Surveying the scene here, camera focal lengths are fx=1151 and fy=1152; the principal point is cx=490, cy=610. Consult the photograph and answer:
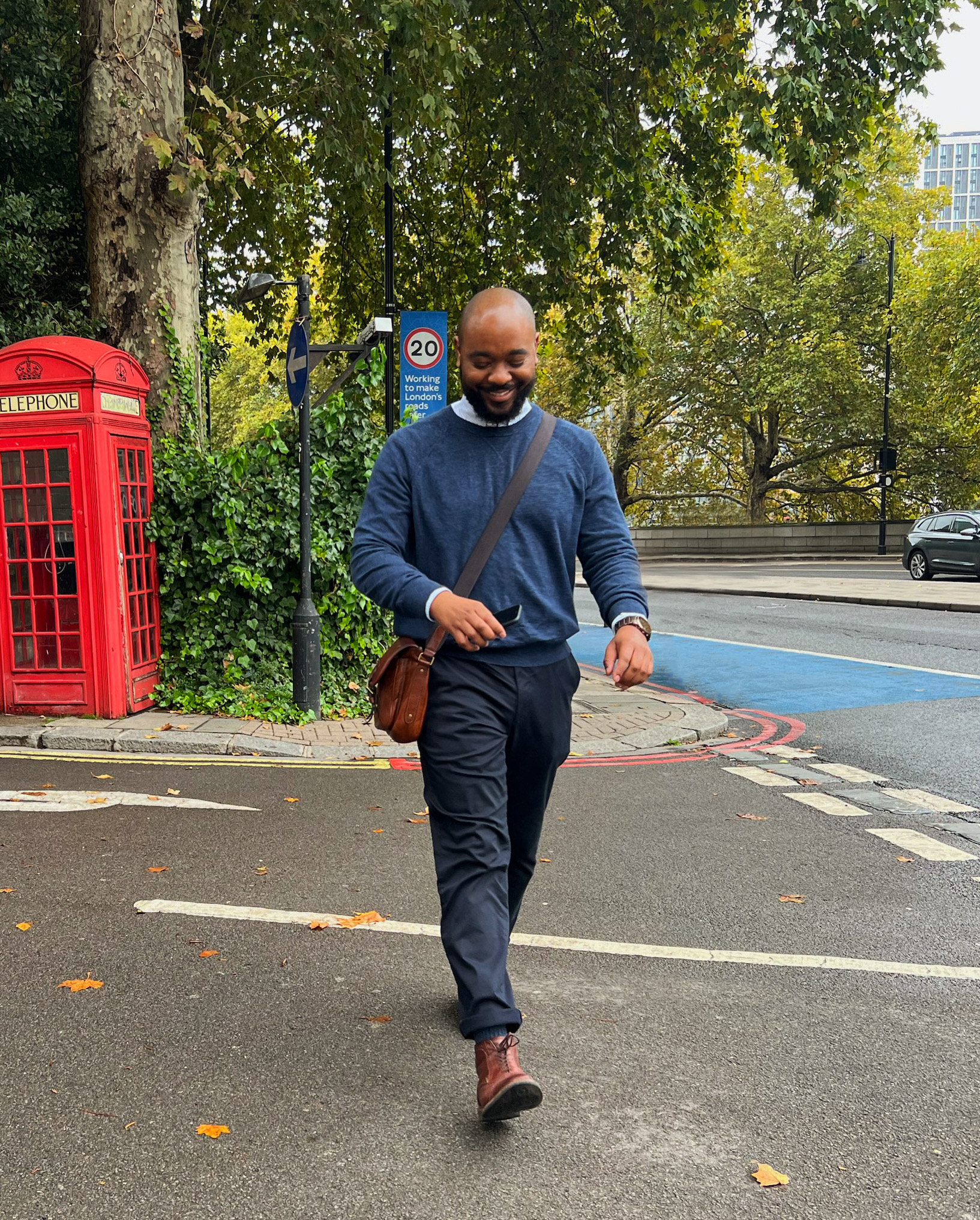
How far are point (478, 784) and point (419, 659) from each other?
0.35m

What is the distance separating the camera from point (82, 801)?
6.09 metres

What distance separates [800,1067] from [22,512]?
22.7 ft

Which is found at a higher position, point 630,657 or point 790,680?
point 630,657

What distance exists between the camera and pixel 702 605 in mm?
21672

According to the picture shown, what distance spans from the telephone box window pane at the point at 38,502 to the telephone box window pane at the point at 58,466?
13cm

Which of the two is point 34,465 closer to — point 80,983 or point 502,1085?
point 80,983

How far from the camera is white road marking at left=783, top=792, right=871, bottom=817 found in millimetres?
6090

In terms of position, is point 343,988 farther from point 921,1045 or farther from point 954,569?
point 954,569

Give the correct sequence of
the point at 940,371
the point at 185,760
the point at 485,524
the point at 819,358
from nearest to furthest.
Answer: the point at 485,524 < the point at 185,760 < the point at 940,371 < the point at 819,358

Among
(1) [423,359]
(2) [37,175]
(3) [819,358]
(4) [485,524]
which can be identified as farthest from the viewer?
(3) [819,358]

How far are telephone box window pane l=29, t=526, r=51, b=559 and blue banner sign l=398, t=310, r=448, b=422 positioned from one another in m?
4.96

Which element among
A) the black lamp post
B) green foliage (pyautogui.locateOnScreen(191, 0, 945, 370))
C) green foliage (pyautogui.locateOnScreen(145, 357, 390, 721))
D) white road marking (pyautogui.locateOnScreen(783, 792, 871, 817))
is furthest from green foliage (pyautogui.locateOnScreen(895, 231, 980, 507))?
white road marking (pyautogui.locateOnScreen(783, 792, 871, 817))

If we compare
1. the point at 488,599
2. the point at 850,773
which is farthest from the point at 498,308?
the point at 850,773

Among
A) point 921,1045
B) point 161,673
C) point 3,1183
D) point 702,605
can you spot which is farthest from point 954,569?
point 3,1183
